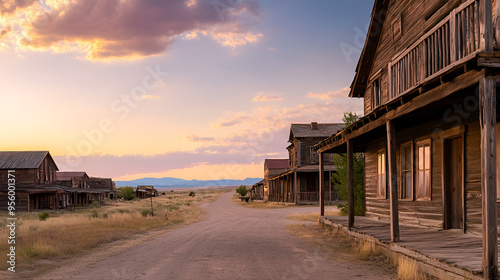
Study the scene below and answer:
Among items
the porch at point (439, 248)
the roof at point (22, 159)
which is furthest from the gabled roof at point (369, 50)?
the roof at point (22, 159)

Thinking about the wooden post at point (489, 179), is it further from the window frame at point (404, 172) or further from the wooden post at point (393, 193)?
the window frame at point (404, 172)

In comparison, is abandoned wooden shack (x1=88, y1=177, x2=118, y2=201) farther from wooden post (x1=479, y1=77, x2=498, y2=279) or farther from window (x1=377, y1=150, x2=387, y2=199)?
wooden post (x1=479, y1=77, x2=498, y2=279)

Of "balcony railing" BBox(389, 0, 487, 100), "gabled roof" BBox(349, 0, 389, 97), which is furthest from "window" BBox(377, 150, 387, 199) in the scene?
"balcony railing" BBox(389, 0, 487, 100)

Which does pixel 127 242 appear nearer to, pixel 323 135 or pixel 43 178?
pixel 323 135

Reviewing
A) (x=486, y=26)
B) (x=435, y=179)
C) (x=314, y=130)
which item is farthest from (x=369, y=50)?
(x=314, y=130)

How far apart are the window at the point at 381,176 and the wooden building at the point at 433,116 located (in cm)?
4

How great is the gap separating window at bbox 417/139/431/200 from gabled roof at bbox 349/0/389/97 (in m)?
5.63

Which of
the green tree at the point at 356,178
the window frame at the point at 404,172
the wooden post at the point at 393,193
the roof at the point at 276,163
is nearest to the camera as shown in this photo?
the wooden post at the point at 393,193

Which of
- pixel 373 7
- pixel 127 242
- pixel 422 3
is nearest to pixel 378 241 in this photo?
pixel 422 3

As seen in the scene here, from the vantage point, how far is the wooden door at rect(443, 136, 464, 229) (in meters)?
10.7

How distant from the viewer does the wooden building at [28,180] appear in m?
42.8

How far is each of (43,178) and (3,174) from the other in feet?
14.3

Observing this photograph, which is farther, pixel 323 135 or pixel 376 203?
pixel 323 135

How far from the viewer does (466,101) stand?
8953mm
